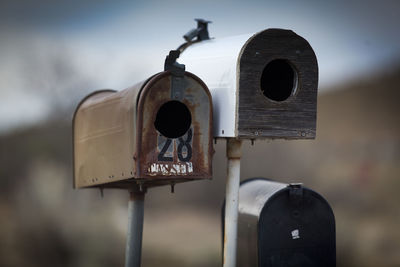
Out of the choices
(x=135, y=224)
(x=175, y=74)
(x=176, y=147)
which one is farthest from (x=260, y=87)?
(x=135, y=224)

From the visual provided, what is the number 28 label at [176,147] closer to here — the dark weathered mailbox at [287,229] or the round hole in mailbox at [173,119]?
the round hole in mailbox at [173,119]

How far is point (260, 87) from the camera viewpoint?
416 centimetres

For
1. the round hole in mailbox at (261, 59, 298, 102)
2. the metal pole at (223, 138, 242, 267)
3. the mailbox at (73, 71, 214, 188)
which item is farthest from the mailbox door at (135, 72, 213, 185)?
the round hole in mailbox at (261, 59, 298, 102)

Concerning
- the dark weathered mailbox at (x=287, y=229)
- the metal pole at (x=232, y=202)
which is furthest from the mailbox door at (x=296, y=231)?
the metal pole at (x=232, y=202)

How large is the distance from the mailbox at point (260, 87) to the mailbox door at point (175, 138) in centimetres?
18

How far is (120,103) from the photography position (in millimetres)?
4105

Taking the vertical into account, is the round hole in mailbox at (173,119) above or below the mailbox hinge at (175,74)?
below

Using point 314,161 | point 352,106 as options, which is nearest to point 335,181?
point 314,161

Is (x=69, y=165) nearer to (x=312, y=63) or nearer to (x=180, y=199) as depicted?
(x=180, y=199)

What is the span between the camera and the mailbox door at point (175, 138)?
3.80 metres

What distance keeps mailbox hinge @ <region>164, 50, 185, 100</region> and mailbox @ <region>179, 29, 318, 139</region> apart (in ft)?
1.12

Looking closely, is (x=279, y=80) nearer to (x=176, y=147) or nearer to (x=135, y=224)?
(x=176, y=147)

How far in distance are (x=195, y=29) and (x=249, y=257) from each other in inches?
74.9

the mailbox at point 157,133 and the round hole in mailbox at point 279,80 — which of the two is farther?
the round hole in mailbox at point 279,80
